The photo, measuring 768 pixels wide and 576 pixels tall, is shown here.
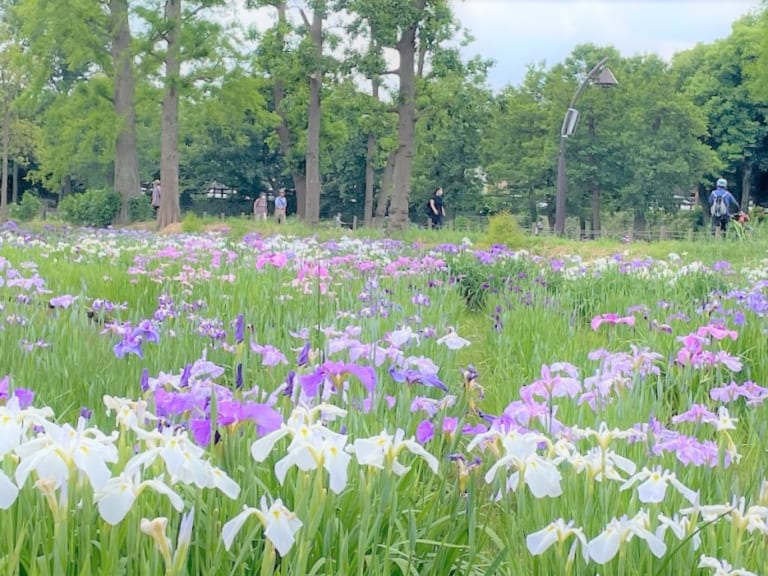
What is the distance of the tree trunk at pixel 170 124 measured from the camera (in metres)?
21.5

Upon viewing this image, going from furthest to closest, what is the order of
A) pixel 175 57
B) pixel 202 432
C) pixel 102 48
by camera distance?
pixel 102 48 → pixel 175 57 → pixel 202 432

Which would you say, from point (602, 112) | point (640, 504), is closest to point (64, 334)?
point (640, 504)

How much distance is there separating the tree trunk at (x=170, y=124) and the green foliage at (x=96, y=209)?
11.5 ft

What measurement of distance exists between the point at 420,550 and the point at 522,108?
1578 inches

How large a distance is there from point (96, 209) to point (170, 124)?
440 cm

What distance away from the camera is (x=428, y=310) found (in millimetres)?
5191

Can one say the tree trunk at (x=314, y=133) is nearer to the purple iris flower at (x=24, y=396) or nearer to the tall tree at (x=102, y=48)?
the tall tree at (x=102, y=48)

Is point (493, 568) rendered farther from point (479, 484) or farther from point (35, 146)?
point (35, 146)

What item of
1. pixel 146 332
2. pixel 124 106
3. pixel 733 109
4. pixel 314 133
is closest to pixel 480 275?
pixel 146 332

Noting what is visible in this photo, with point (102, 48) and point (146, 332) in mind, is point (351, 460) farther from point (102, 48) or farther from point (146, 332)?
point (102, 48)

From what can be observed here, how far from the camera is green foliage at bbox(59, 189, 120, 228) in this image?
24469 millimetres

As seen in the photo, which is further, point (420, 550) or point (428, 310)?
point (428, 310)

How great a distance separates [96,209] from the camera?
24.5m

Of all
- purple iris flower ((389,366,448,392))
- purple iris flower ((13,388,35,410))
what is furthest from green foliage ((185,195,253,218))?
purple iris flower ((13,388,35,410))
